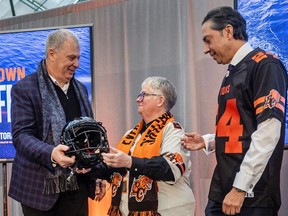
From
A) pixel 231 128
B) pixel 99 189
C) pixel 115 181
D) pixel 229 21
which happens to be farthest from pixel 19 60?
pixel 231 128

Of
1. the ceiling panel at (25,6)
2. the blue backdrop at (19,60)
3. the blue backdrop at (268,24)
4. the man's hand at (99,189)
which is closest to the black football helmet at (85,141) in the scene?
the man's hand at (99,189)

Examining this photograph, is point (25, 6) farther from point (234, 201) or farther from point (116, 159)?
point (234, 201)

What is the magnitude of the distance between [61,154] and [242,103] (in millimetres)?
786

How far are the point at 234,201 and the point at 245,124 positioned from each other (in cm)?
32

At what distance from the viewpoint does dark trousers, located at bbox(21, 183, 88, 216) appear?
7.59ft

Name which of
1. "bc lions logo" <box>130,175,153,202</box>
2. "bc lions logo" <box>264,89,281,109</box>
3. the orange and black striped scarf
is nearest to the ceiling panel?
the orange and black striped scarf

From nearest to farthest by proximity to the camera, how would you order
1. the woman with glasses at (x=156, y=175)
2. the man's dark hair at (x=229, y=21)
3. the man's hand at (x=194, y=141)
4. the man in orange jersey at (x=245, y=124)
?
the man in orange jersey at (x=245, y=124), the man's dark hair at (x=229, y=21), the man's hand at (x=194, y=141), the woman with glasses at (x=156, y=175)

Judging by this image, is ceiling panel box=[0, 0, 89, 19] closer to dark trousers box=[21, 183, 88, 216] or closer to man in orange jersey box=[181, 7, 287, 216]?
dark trousers box=[21, 183, 88, 216]

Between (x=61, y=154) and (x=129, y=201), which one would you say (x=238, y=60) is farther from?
(x=129, y=201)

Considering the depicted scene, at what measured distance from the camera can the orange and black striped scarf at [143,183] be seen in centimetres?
284

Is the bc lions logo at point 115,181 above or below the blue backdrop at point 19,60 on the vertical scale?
below

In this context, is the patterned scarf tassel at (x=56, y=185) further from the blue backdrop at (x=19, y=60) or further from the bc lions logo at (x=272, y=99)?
the blue backdrop at (x=19, y=60)

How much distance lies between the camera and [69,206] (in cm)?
238

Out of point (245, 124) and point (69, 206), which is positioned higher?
point (245, 124)
